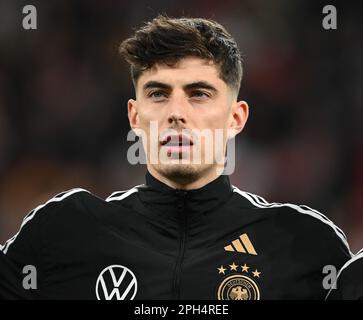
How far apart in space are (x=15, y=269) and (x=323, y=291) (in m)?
1.12

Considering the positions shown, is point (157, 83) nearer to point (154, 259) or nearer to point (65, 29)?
point (154, 259)

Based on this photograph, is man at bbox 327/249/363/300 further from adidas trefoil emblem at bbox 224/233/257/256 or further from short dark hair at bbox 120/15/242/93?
short dark hair at bbox 120/15/242/93

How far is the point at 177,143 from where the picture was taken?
98.7 inches

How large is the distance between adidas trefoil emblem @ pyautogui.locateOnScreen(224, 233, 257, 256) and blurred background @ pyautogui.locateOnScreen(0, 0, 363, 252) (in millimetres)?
1241

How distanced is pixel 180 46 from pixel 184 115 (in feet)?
0.91

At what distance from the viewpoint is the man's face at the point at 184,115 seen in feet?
8.29

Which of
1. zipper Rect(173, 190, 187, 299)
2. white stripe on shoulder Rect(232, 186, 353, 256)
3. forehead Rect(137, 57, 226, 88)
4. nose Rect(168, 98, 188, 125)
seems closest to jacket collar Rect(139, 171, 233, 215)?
zipper Rect(173, 190, 187, 299)

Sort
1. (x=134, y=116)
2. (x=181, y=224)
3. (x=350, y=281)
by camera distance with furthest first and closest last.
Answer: (x=134, y=116), (x=181, y=224), (x=350, y=281)

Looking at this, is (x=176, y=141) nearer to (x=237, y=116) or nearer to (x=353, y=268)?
(x=237, y=116)

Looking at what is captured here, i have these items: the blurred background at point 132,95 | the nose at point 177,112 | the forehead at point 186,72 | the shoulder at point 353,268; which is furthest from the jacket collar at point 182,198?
the blurred background at point 132,95

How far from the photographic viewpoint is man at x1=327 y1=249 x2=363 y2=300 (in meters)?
2.33

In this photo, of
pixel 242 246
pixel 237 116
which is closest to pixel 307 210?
pixel 242 246

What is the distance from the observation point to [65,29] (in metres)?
4.11

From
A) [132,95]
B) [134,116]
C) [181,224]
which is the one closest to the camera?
[181,224]
